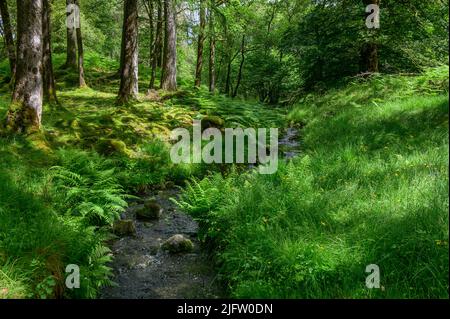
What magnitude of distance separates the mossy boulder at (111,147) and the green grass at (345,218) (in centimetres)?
357

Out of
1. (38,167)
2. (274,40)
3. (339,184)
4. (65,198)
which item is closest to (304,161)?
(339,184)

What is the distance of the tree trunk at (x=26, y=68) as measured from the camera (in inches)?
340

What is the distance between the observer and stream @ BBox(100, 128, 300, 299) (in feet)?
15.8

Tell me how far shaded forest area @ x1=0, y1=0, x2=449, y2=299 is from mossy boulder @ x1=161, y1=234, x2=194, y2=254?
257mm

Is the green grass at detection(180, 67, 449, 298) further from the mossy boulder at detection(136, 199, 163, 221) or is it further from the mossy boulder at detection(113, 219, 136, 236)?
the mossy boulder at detection(113, 219, 136, 236)

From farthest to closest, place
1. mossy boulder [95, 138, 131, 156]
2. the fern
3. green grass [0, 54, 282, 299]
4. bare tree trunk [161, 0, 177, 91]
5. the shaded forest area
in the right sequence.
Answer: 1. bare tree trunk [161, 0, 177, 91]
2. mossy boulder [95, 138, 131, 156]
3. the fern
4. green grass [0, 54, 282, 299]
5. the shaded forest area

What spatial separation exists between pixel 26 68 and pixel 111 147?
2667mm

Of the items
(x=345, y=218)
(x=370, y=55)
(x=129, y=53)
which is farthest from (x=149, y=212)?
(x=370, y=55)

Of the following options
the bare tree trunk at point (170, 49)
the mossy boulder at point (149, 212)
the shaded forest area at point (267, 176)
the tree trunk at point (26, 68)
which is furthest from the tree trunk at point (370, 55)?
the tree trunk at point (26, 68)

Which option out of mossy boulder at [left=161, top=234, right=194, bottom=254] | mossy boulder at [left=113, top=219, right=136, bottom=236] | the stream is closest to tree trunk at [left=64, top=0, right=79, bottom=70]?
the stream

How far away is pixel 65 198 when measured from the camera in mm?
6434

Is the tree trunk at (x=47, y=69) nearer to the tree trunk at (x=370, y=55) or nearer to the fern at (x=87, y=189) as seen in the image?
the fern at (x=87, y=189)

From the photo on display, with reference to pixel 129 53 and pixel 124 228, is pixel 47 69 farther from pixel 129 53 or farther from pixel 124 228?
pixel 124 228

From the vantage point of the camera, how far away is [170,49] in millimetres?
17375
